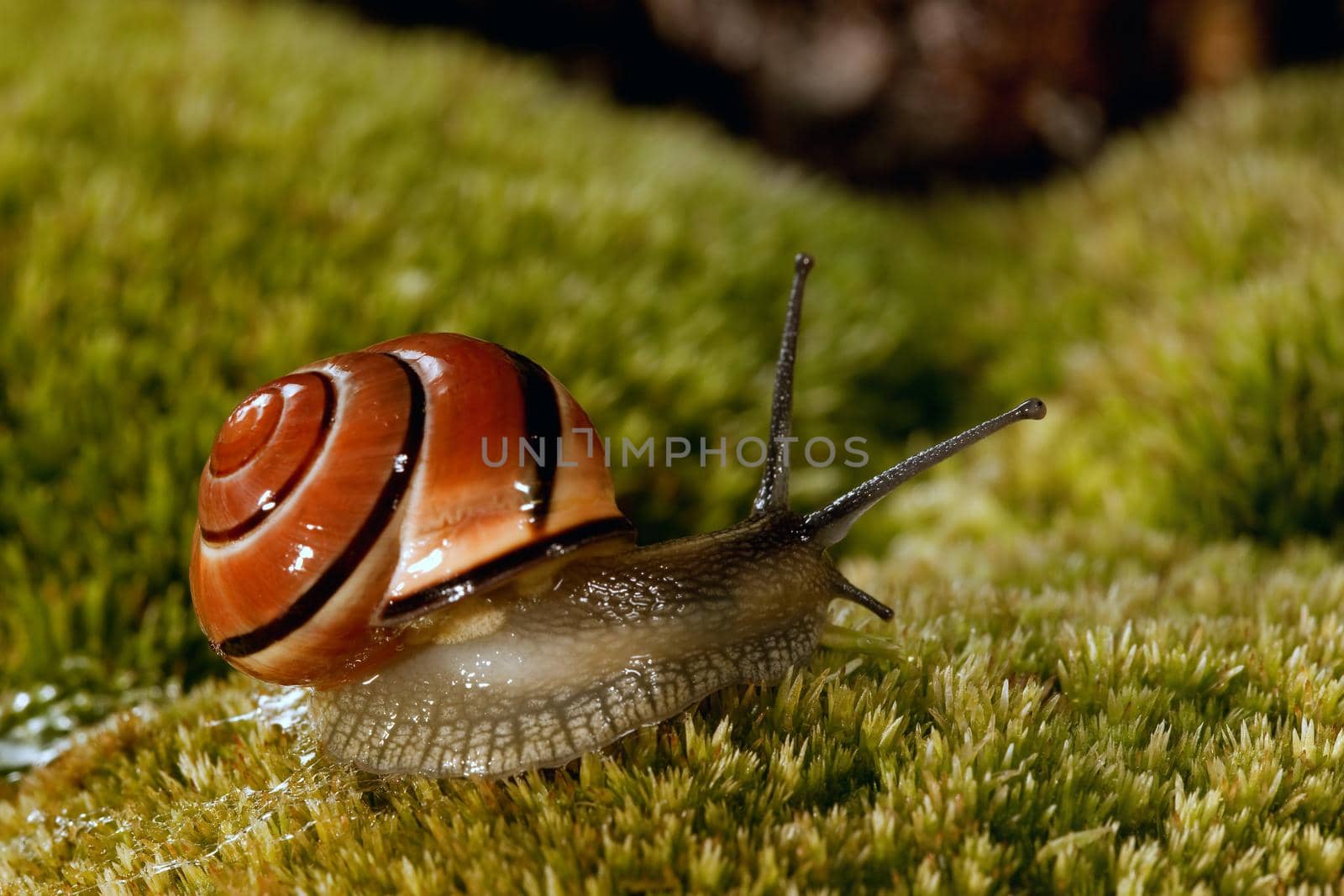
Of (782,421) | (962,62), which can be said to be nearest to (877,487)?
(782,421)

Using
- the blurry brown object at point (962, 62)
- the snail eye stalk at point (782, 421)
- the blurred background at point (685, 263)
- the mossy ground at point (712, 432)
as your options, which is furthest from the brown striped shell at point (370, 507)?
the blurry brown object at point (962, 62)

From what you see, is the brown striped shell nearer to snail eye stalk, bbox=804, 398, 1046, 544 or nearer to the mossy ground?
the mossy ground

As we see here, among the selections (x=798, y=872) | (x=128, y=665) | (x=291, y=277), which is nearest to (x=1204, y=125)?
(x=291, y=277)

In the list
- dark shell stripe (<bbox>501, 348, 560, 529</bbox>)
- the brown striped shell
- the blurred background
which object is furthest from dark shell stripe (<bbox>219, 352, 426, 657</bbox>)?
Result: the blurred background

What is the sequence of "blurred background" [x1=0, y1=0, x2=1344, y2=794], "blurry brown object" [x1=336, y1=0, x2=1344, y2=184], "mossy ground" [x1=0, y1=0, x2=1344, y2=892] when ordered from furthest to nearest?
"blurry brown object" [x1=336, y1=0, x2=1344, y2=184], "blurred background" [x1=0, y1=0, x2=1344, y2=794], "mossy ground" [x1=0, y1=0, x2=1344, y2=892]

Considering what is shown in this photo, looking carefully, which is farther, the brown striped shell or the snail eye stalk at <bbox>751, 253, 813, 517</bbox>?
the snail eye stalk at <bbox>751, 253, 813, 517</bbox>

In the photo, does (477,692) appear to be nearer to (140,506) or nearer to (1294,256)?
(140,506)

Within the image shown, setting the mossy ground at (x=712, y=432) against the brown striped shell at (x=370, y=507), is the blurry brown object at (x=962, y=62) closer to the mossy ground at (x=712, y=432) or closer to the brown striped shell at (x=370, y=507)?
the mossy ground at (x=712, y=432)
